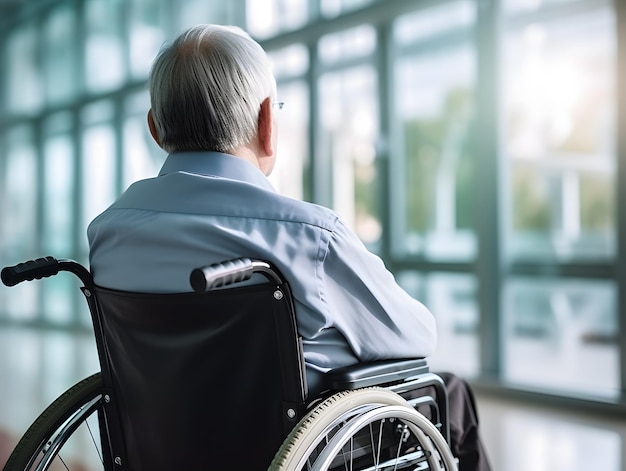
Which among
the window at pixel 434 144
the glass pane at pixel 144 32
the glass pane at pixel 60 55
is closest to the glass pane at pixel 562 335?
the window at pixel 434 144

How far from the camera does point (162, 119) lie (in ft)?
4.26

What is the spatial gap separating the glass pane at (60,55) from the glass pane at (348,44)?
7.27ft

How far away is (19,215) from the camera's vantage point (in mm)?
5883

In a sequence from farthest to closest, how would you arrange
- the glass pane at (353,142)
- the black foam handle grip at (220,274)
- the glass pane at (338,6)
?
1. the glass pane at (353,142)
2. the glass pane at (338,6)
3. the black foam handle grip at (220,274)

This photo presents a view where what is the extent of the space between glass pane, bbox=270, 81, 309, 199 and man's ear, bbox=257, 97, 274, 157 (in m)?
3.89

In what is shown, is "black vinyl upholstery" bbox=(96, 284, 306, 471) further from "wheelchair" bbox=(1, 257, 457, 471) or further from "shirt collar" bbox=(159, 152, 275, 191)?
"shirt collar" bbox=(159, 152, 275, 191)

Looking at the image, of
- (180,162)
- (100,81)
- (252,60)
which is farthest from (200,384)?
(100,81)

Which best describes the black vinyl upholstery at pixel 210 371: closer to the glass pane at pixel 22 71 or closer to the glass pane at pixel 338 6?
the glass pane at pixel 338 6

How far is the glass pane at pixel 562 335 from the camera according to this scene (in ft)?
11.7

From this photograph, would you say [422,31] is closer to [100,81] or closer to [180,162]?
[100,81]

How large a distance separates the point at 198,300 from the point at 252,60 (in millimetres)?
439

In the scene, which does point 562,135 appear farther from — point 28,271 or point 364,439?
point 28,271

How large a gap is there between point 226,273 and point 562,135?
10.7ft

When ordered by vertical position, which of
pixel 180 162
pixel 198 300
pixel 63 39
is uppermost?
pixel 63 39
